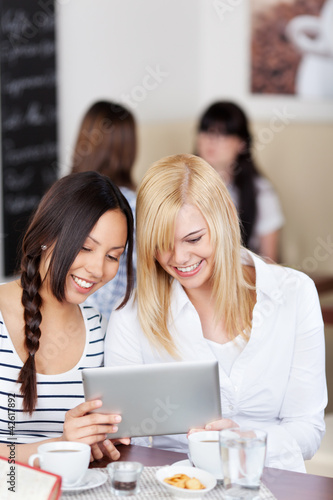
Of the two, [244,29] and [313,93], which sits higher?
[244,29]

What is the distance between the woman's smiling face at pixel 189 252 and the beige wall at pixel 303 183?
1.95 m

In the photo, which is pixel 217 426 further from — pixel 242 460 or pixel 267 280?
pixel 267 280

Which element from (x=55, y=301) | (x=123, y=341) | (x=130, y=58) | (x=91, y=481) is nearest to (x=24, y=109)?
(x=130, y=58)

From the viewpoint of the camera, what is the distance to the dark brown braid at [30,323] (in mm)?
1426

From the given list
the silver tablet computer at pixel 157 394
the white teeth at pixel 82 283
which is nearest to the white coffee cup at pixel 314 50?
the white teeth at pixel 82 283

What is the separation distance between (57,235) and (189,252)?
10.5 inches

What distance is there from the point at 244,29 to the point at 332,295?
1427 millimetres

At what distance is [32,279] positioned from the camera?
1509 mm

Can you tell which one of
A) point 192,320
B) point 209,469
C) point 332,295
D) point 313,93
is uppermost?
point 313,93

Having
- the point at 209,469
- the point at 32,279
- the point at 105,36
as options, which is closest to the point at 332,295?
the point at 105,36

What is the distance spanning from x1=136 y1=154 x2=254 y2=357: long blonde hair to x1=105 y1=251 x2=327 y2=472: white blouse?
0.04 metres

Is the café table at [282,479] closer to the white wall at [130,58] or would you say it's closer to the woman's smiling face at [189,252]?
the woman's smiling face at [189,252]

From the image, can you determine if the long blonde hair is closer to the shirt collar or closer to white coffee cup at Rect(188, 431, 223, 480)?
the shirt collar

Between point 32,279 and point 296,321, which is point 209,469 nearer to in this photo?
point 296,321
